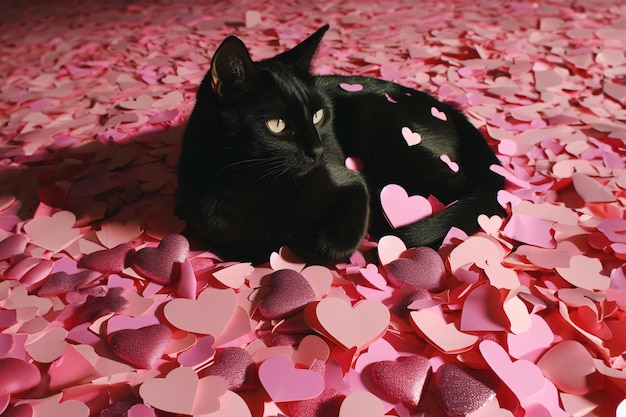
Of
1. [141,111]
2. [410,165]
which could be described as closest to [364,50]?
[141,111]

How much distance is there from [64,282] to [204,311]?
0.31m

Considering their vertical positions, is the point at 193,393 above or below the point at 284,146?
below

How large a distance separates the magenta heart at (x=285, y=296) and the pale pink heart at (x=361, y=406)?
0.70 feet

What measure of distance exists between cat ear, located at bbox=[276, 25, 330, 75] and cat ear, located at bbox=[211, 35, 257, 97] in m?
0.15

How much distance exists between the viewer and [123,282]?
3.31ft

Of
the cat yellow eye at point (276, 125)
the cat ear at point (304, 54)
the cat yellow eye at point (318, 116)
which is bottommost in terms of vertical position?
the cat yellow eye at point (318, 116)

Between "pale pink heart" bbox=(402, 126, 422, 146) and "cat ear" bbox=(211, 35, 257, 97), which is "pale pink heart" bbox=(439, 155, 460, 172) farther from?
"cat ear" bbox=(211, 35, 257, 97)

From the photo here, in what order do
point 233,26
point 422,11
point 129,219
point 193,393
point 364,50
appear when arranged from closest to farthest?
point 193,393 → point 129,219 → point 364,50 → point 233,26 → point 422,11

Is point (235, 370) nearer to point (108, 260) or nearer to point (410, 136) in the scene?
point (108, 260)

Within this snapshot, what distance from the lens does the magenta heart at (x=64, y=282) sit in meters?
0.98

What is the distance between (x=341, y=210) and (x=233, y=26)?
1874mm

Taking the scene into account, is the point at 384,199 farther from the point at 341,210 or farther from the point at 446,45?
the point at 446,45

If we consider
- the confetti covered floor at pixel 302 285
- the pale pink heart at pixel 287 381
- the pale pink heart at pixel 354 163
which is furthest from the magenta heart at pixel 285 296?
the pale pink heart at pixel 354 163

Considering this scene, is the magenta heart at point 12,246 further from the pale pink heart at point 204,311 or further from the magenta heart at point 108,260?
the pale pink heart at point 204,311
